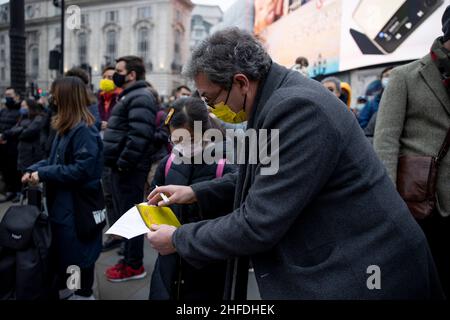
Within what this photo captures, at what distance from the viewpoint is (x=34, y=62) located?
134 ft

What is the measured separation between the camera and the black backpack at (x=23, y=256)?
2.10 m

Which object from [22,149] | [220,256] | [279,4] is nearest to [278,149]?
[220,256]

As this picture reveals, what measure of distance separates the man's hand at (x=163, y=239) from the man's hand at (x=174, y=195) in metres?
0.24

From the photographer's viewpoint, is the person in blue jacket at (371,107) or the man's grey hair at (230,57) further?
the person in blue jacket at (371,107)

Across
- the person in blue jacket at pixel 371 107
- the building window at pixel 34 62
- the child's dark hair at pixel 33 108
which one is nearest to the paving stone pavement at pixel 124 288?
the person in blue jacket at pixel 371 107

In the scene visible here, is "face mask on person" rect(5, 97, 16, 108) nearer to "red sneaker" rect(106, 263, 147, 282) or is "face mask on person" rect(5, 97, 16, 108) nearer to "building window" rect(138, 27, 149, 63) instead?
"red sneaker" rect(106, 263, 147, 282)

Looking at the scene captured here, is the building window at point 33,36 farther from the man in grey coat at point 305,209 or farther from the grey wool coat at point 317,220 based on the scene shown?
the grey wool coat at point 317,220

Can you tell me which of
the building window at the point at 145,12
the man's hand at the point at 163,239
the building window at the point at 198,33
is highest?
the building window at the point at 198,33

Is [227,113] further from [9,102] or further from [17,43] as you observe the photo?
[17,43]

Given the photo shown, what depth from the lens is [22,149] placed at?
18.0ft

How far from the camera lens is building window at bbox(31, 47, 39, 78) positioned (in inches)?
1567

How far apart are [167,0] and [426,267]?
44.2m
